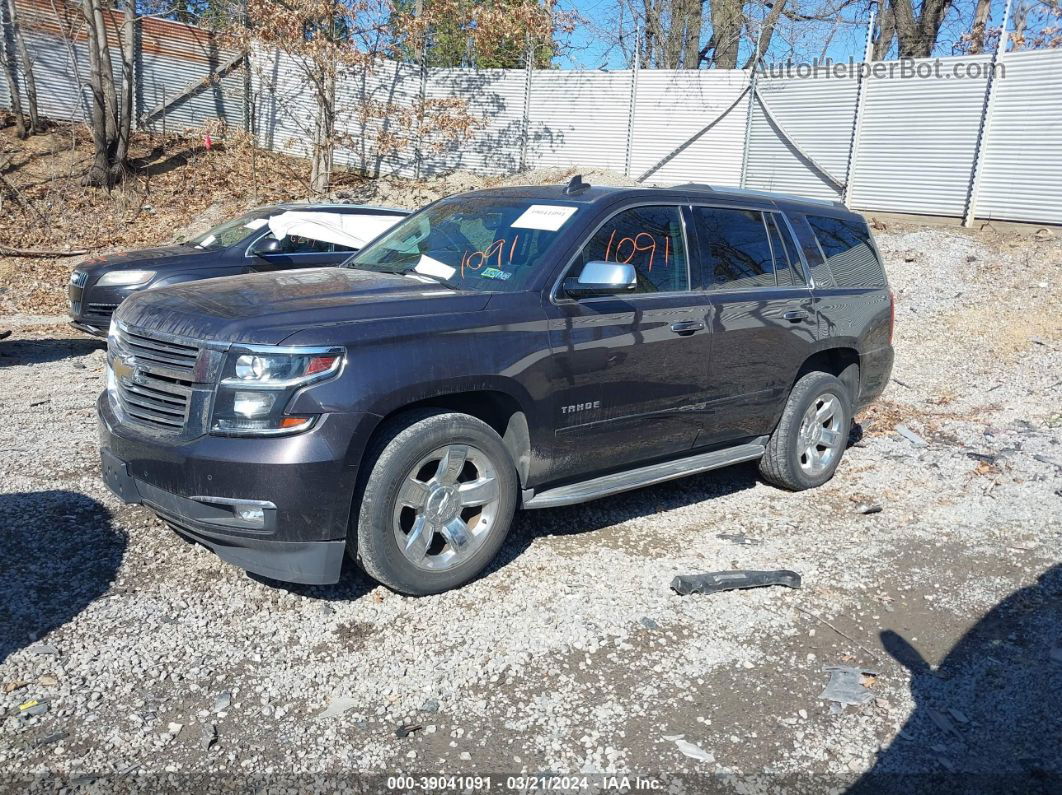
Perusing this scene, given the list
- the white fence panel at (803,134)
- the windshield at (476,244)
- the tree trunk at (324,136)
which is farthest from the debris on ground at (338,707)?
the tree trunk at (324,136)

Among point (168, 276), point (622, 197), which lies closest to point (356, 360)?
point (622, 197)

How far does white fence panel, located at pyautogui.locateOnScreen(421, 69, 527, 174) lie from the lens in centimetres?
1973

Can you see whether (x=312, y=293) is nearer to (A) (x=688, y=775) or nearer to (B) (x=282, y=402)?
(B) (x=282, y=402)

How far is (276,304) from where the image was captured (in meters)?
3.82

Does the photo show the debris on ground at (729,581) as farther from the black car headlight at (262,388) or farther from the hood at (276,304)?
the black car headlight at (262,388)

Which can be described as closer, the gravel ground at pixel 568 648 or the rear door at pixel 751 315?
the gravel ground at pixel 568 648

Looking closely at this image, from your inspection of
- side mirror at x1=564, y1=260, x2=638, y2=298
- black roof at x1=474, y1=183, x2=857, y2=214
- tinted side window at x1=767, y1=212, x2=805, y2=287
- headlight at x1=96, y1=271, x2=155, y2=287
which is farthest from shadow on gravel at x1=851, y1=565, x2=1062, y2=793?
headlight at x1=96, y1=271, x2=155, y2=287

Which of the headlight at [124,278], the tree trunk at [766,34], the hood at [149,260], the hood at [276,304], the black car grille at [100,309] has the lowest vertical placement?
the black car grille at [100,309]

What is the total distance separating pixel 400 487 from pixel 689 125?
15.4m

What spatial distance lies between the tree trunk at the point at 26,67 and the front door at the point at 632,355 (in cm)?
1967

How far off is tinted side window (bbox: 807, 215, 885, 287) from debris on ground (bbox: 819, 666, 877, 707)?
3.18 metres

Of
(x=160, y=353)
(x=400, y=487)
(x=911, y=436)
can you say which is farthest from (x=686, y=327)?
(x=911, y=436)

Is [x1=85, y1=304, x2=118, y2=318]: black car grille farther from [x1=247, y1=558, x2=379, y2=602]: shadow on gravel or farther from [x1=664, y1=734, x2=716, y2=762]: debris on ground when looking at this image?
[x1=664, y1=734, x2=716, y2=762]: debris on ground

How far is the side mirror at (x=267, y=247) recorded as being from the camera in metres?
9.35
